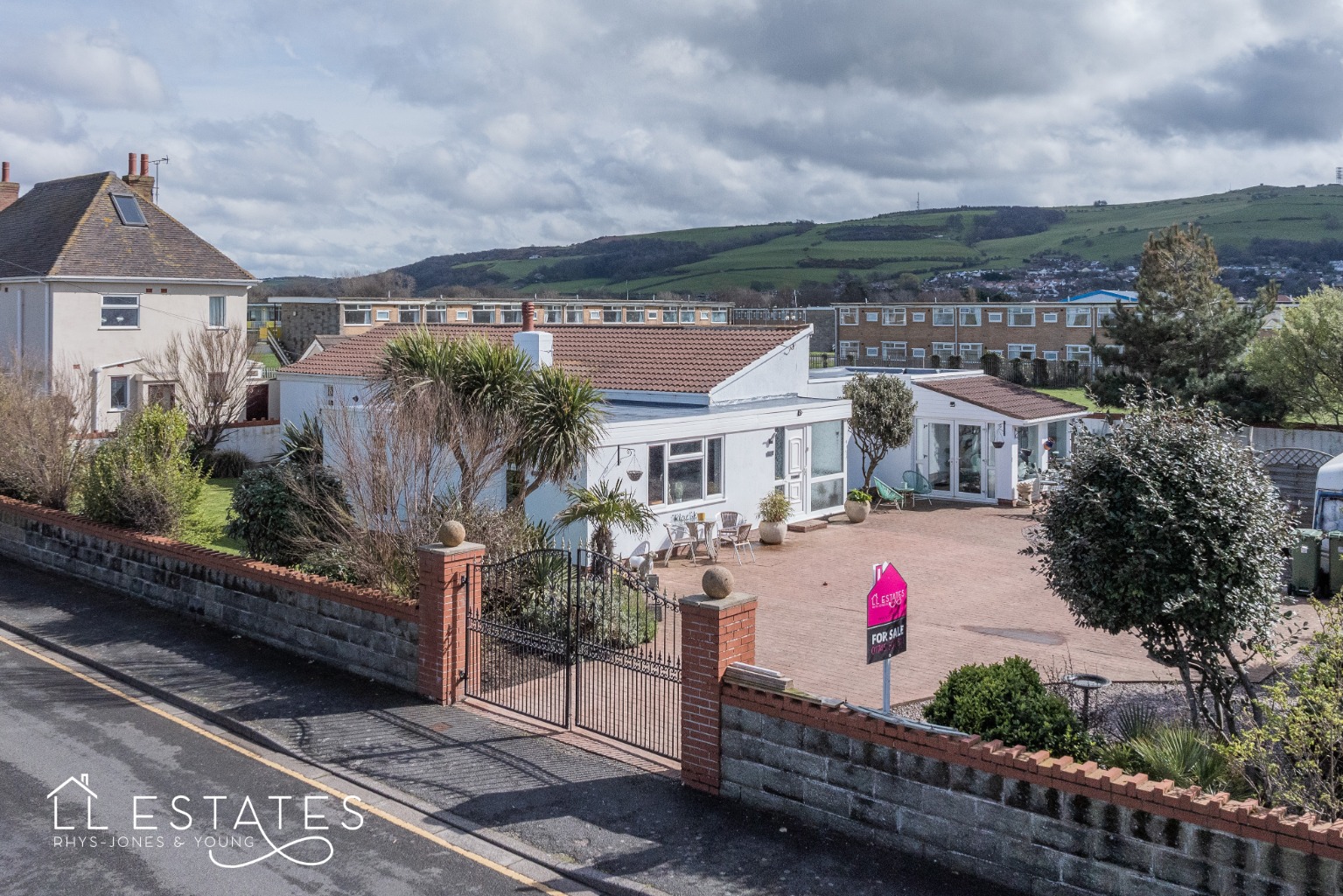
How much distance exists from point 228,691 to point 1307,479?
2533 cm

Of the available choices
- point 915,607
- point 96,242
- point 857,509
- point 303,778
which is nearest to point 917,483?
point 857,509

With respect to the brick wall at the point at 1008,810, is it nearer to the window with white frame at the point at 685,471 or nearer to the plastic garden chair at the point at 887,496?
the window with white frame at the point at 685,471

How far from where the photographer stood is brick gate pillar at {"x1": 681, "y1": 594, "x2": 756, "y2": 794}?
9617 millimetres

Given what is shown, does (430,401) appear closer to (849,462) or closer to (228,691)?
(228,691)

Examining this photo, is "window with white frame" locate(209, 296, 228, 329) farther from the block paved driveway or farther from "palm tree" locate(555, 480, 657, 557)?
"palm tree" locate(555, 480, 657, 557)

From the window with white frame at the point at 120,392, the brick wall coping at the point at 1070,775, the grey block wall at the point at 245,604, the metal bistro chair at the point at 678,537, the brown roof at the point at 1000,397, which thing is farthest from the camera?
the window with white frame at the point at 120,392

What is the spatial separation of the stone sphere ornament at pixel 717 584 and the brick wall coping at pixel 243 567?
4.06m

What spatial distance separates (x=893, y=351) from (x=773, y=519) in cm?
4879

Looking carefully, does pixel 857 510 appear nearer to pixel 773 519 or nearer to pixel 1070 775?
pixel 773 519

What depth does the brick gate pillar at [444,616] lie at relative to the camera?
11.9 metres

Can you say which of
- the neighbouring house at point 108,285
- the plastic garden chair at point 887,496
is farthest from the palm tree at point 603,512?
the neighbouring house at point 108,285

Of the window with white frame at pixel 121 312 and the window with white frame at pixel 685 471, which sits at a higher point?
the window with white frame at pixel 121 312

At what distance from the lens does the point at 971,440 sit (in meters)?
29.6

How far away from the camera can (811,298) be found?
409 ft
